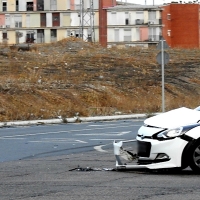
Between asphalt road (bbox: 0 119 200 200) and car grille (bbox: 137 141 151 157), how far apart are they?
1.18 feet

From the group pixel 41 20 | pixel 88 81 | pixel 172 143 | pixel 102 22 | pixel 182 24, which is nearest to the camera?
pixel 172 143

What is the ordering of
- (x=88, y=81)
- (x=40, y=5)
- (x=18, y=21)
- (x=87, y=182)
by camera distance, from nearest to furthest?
(x=87, y=182), (x=88, y=81), (x=40, y=5), (x=18, y=21)

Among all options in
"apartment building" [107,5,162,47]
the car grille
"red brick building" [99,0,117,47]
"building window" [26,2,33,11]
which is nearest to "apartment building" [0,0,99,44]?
"building window" [26,2,33,11]

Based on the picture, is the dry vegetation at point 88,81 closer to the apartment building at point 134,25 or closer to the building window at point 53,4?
the apartment building at point 134,25

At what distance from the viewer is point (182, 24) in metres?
109

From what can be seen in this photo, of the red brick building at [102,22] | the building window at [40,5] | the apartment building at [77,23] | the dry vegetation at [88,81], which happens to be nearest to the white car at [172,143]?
the dry vegetation at [88,81]

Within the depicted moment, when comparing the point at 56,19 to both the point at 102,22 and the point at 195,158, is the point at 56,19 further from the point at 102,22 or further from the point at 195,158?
the point at 195,158

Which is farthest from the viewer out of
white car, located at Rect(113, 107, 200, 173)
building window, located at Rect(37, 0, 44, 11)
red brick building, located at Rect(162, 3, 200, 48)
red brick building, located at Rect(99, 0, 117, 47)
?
red brick building, located at Rect(162, 3, 200, 48)

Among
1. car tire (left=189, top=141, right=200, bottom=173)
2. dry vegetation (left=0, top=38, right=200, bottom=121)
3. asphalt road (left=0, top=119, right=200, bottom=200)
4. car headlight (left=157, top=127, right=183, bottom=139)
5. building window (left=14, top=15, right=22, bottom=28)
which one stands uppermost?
building window (left=14, top=15, right=22, bottom=28)

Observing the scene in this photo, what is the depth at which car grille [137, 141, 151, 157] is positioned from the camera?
14.0 metres

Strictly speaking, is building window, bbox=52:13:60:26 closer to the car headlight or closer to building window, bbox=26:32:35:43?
building window, bbox=26:32:35:43

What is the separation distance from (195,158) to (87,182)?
6.70 feet

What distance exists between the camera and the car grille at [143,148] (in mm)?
13969

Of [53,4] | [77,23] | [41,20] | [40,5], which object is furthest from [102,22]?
[40,5]
